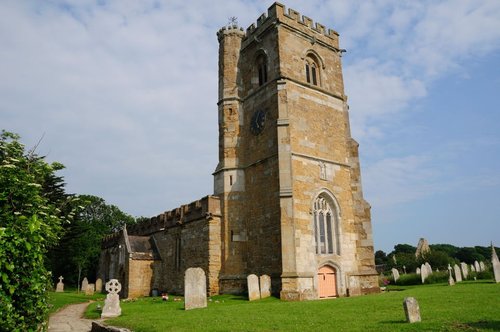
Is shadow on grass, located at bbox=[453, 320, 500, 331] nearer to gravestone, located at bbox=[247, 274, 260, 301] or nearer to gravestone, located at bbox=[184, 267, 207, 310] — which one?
gravestone, located at bbox=[184, 267, 207, 310]

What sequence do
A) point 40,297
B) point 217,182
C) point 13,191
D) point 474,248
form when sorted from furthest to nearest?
1. point 474,248
2. point 217,182
3. point 13,191
4. point 40,297

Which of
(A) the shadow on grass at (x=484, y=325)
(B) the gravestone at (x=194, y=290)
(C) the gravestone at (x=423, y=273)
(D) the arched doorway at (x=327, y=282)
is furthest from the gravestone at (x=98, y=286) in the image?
(A) the shadow on grass at (x=484, y=325)

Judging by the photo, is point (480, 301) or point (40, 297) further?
point (480, 301)

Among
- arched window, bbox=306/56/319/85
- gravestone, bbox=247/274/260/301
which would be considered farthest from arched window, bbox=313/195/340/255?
arched window, bbox=306/56/319/85

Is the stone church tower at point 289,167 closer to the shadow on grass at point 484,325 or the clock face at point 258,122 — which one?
the clock face at point 258,122

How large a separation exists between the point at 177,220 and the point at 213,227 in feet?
15.8

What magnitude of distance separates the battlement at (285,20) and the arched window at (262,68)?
1.68 m

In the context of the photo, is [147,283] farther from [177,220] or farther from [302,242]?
[302,242]

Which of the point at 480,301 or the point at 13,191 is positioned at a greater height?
the point at 13,191

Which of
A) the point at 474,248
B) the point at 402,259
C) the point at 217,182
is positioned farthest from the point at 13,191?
the point at 474,248

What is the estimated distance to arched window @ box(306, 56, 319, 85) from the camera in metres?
22.3

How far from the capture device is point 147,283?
2544cm

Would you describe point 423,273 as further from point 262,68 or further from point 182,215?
point 262,68

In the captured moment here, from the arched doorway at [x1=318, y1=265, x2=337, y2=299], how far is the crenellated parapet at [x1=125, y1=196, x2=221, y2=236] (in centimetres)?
627
